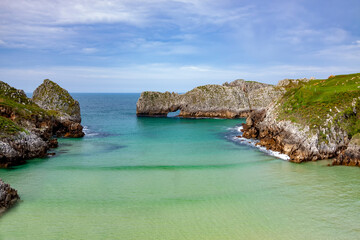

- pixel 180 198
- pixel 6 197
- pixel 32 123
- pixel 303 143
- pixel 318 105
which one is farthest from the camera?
pixel 32 123

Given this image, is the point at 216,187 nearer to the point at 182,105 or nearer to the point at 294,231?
the point at 294,231

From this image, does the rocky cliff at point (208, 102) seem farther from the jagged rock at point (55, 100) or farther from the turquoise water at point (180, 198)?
the turquoise water at point (180, 198)

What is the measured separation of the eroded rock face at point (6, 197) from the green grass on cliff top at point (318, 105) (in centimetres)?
3164

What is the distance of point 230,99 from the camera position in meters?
86.1

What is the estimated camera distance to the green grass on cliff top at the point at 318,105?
107ft

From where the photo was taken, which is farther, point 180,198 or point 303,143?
point 303,143

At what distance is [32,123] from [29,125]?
3.03ft

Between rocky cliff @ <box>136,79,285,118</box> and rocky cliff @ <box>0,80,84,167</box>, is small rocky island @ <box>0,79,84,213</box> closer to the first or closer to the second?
rocky cliff @ <box>0,80,84,167</box>

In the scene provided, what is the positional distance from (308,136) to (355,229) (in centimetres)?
1650

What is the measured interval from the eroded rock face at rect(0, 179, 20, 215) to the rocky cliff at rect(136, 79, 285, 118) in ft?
224

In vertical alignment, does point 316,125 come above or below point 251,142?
above

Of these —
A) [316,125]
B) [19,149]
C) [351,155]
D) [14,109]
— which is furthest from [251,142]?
[14,109]

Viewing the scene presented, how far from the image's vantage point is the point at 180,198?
67.6 feet

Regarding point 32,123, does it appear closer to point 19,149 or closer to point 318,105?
point 19,149
